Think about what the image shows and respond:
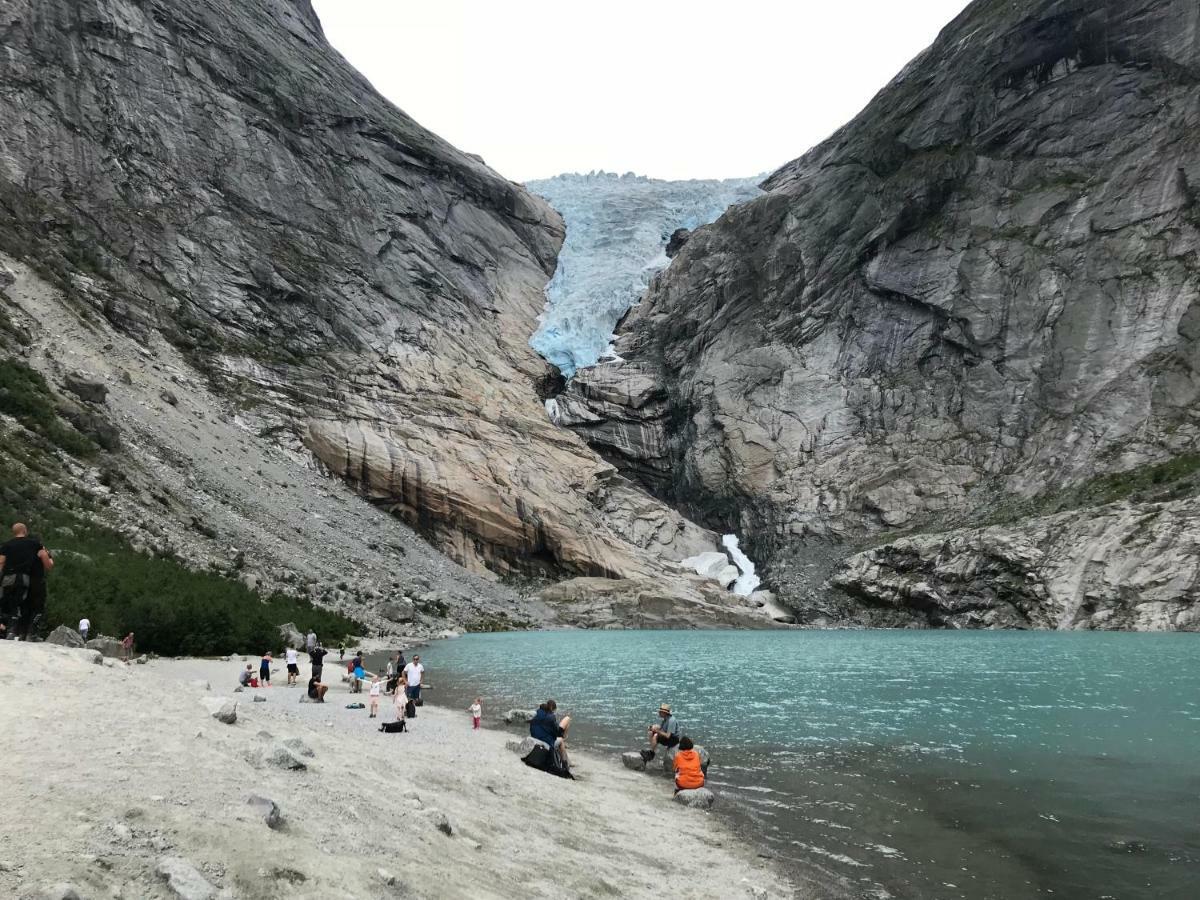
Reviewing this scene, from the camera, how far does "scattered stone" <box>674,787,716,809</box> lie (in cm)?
1213

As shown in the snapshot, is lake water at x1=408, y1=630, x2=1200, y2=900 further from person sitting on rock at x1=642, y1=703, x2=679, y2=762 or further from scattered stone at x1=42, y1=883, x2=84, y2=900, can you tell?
scattered stone at x1=42, y1=883, x2=84, y2=900

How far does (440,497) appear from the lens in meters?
65.9

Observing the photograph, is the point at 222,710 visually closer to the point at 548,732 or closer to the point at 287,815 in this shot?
the point at 287,815

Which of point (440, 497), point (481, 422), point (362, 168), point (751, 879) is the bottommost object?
point (751, 879)

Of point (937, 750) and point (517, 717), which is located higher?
point (937, 750)

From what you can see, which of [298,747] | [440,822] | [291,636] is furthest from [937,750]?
[291,636]

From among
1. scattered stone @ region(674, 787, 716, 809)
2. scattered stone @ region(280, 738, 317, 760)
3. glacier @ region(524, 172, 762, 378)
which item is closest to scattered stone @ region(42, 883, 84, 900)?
scattered stone @ region(280, 738, 317, 760)

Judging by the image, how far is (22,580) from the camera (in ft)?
A: 38.5

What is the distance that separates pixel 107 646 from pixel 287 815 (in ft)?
47.3

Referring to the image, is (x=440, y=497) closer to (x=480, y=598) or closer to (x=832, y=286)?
(x=480, y=598)

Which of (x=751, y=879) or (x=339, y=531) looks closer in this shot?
(x=751, y=879)

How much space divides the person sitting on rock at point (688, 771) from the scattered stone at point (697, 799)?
0.31 meters

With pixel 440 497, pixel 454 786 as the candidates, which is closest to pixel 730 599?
pixel 440 497

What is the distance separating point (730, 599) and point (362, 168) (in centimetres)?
6656
